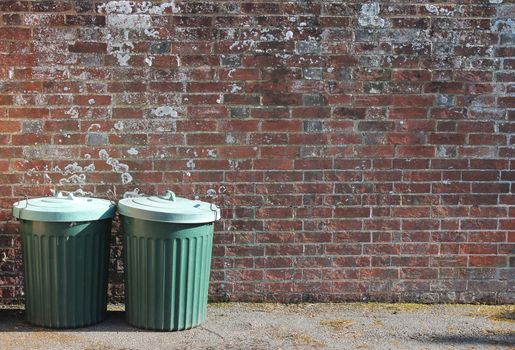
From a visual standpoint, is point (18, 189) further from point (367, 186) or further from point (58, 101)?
point (367, 186)

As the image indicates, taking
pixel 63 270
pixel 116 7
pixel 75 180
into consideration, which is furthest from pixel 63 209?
pixel 116 7

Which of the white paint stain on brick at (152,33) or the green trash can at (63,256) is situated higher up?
the white paint stain on brick at (152,33)

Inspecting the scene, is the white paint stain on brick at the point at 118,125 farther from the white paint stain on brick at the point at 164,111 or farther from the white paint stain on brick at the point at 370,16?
the white paint stain on brick at the point at 370,16

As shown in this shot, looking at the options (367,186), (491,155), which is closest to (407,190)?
(367,186)

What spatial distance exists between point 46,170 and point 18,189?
266mm

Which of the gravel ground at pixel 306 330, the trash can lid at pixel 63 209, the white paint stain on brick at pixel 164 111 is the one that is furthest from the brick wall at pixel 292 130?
the trash can lid at pixel 63 209

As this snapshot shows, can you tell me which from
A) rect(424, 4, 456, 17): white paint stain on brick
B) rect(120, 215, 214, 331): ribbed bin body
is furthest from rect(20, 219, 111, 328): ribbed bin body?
rect(424, 4, 456, 17): white paint stain on brick

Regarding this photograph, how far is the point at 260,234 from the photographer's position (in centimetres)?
577

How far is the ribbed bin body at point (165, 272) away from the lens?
493 centimetres

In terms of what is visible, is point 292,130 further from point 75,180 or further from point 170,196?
point 75,180

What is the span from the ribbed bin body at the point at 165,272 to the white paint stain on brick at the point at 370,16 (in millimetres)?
2083

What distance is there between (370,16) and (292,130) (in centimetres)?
112

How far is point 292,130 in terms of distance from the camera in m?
5.71

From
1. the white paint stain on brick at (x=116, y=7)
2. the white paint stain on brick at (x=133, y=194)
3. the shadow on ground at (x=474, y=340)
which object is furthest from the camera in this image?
the white paint stain on brick at (x=133, y=194)
